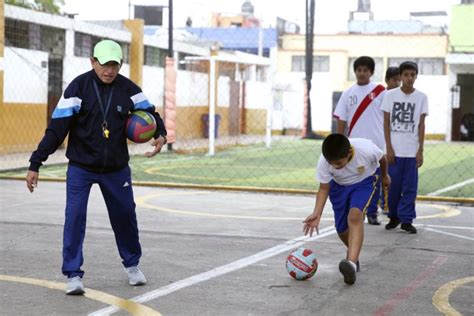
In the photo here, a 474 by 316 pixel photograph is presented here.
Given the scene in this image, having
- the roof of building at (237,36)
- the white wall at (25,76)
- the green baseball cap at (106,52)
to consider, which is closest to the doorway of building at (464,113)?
the roof of building at (237,36)

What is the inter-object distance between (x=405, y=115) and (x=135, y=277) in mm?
4637

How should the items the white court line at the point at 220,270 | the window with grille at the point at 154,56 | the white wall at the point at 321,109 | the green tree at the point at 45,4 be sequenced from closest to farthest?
the white court line at the point at 220,270 < the green tree at the point at 45,4 < the window with grille at the point at 154,56 < the white wall at the point at 321,109

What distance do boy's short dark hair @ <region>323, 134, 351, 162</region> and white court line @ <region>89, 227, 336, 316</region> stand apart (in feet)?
4.60

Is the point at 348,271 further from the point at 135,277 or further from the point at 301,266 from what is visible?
the point at 135,277

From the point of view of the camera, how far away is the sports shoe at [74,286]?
6832mm

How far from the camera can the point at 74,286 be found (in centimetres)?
684

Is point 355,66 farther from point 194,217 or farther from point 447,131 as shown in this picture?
point 447,131

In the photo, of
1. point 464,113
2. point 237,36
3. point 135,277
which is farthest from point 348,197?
point 237,36

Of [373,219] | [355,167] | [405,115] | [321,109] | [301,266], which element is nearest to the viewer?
[301,266]

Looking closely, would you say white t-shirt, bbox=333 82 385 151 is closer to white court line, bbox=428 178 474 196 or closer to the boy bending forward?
the boy bending forward

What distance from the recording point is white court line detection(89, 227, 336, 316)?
266 inches

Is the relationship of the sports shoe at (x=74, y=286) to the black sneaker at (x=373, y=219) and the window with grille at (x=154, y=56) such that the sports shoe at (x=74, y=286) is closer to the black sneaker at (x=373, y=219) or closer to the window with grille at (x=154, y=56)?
the black sneaker at (x=373, y=219)

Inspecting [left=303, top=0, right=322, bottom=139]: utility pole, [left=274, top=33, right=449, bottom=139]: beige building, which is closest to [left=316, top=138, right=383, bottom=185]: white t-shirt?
[left=303, top=0, right=322, bottom=139]: utility pole

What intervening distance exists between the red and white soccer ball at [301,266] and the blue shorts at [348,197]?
1.51ft
